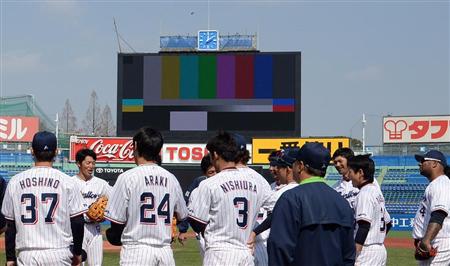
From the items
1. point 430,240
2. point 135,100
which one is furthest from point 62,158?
point 430,240

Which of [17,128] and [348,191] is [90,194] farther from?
[17,128]

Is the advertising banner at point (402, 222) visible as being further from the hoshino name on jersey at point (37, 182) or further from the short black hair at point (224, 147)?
the hoshino name on jersey at point (37, 182)

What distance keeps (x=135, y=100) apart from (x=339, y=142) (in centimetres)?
847

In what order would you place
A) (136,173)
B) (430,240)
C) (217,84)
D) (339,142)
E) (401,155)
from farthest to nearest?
(401,155), (339,142), (217,84), (430,240), (136,173)

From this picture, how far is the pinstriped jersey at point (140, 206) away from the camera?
24.1 ft

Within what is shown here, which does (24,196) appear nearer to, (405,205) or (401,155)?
(405,205)

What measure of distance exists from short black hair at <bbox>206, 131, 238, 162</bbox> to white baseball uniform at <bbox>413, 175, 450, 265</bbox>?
2694 millimetres

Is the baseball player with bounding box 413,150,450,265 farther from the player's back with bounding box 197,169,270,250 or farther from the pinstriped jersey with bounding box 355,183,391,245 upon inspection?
the player's back with bounding box 197,169,270,250

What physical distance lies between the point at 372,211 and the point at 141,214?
117 inches

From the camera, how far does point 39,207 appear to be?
748cm

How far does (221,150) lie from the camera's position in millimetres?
7734

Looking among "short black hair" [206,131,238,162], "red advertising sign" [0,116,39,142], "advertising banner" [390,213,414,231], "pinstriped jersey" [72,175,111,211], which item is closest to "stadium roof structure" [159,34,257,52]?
"advertising banner" [390,213,414,231]

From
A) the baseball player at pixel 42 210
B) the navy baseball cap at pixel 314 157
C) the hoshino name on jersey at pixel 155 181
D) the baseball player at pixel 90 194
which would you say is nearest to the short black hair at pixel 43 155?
the baseball player at pixel 42 210

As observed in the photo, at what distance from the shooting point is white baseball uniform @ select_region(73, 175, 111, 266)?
1166 centimetres
